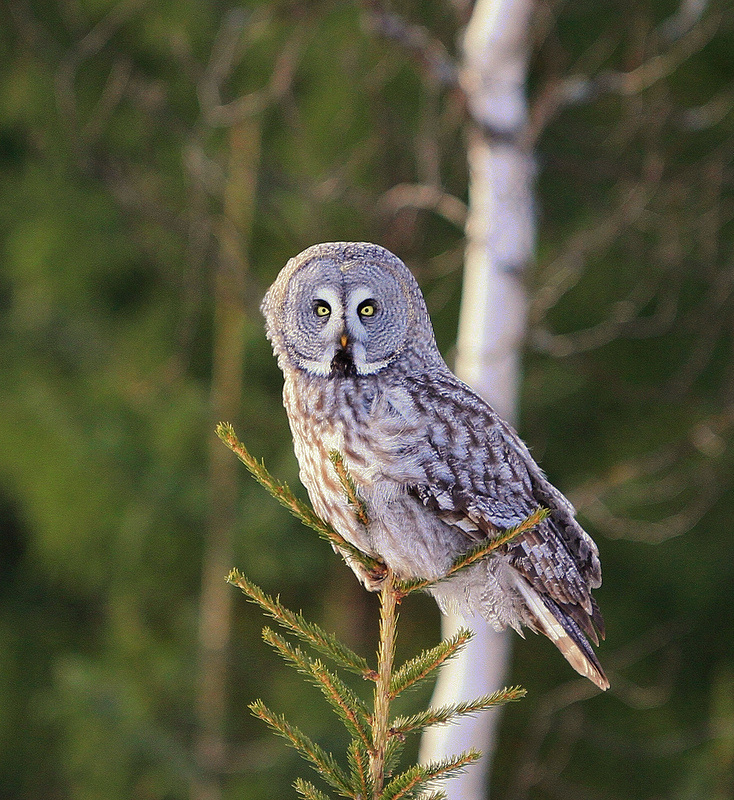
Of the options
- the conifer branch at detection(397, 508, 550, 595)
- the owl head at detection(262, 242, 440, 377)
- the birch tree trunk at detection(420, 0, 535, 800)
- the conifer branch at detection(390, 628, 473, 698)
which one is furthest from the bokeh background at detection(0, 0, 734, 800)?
the conifer branch at detection(390, 628, 473, 698)

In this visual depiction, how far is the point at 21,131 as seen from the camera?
23.9 ft

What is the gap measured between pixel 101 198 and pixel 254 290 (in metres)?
2.96

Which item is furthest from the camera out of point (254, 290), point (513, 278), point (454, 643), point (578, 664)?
point (254, 290)

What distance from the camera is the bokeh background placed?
421cm

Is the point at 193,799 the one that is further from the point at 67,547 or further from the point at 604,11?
the point at 604,11

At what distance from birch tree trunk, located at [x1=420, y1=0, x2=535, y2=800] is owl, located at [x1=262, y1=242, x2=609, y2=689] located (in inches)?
56.1

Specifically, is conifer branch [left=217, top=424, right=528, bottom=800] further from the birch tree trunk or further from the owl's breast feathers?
the birch tree trunk

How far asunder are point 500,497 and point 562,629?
0.31m

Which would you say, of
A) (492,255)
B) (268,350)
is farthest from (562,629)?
(268,350)

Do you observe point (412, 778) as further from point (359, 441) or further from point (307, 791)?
point (359, 441)

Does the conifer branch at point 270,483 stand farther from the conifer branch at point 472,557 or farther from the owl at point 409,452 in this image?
the owl at point 409,452

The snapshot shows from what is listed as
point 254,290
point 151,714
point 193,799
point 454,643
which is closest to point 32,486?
point 151,714

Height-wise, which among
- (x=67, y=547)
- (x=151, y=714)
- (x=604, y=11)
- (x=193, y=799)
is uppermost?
(x=604, y=11)

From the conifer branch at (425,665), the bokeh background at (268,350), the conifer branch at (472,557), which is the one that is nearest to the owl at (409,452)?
the conifer branch at (472,557)
